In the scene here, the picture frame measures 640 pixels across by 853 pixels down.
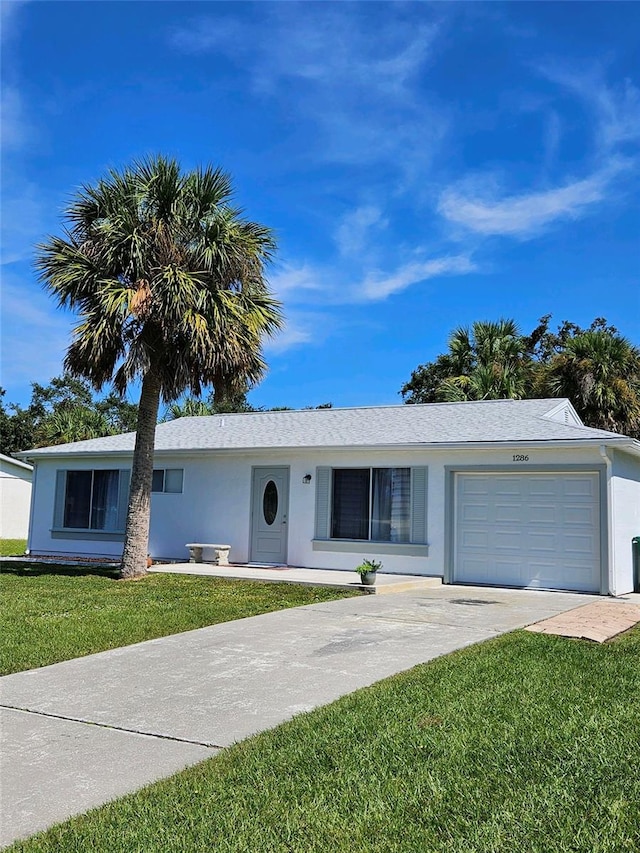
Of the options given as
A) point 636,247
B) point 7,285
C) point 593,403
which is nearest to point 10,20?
point 7,285

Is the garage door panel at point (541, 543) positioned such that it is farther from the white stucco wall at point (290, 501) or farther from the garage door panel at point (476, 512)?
the white stucco wall at point (290, 501)

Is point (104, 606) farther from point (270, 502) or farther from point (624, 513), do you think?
point (624, 513)

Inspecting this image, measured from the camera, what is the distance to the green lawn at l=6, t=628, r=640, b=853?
3477mm

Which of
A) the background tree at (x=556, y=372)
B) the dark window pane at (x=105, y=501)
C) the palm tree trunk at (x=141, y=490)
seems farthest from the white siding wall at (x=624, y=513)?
the dark window pane at (x=105, y=501)

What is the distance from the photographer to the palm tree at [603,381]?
22.0 meters

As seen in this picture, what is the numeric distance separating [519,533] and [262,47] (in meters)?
9.75

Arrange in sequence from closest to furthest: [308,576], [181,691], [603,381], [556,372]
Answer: [181,691]
[308,576]
[603,381]
[556,372]

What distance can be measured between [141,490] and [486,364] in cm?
1660

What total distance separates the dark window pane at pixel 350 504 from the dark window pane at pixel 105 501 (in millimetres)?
6326

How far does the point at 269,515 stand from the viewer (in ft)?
55.2

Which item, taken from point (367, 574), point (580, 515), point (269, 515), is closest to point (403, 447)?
point (367, 574)

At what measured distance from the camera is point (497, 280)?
23.1m

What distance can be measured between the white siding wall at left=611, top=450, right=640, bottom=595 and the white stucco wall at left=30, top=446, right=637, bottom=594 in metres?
0.02

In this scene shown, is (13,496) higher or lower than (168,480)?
lower
